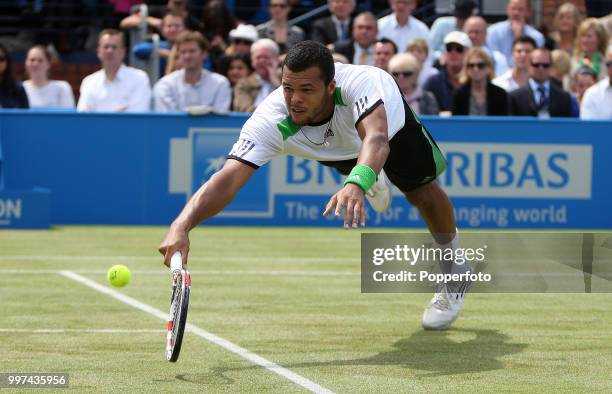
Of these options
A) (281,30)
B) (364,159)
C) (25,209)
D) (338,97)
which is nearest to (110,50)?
(25,209)

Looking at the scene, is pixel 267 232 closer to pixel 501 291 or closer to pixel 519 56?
pixel 519 56

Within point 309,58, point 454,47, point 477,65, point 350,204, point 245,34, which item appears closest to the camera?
point 350,204

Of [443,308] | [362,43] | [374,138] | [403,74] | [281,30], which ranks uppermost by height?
[281,30]

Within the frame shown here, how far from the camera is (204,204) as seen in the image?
23.1 feet

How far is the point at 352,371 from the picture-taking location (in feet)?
22.1

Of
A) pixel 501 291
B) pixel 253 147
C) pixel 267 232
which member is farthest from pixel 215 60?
pixel 253 147

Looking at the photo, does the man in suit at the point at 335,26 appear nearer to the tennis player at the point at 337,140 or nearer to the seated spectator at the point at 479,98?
the seated spectator at the point at 479,98

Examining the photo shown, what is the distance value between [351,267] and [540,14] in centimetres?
1117

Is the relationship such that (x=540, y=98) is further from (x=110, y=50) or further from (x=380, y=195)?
(x=380, y=195)

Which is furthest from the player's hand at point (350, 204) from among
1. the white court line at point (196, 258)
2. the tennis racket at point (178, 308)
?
the white court line at point (196, 258)

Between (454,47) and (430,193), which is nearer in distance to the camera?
(430,193)

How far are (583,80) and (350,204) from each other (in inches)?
451

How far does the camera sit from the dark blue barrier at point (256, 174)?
15625mm

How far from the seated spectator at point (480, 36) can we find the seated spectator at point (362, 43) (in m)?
1.43
